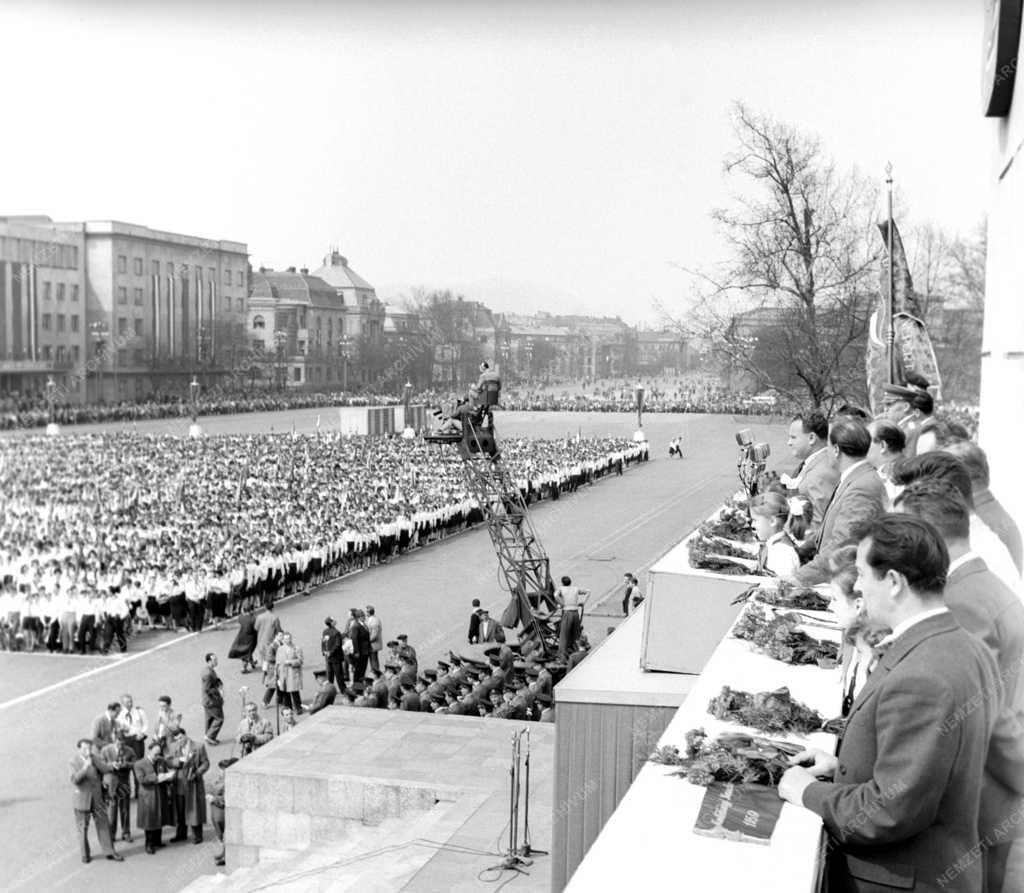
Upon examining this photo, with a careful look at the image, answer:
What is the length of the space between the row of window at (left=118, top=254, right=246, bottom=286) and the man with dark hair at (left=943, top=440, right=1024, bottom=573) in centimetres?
3977

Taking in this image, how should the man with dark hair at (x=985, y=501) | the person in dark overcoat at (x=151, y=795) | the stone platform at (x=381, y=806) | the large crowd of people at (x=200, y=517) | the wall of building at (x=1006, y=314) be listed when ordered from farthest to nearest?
the large crowd of people at (x=200, y=517) < the person in dark overcoat at (x=151, y=795) < the stone platform at (x=381, y=806) < the wall of building at (x=1006, y=314) < the man with dark hair at (x=985, y=501)

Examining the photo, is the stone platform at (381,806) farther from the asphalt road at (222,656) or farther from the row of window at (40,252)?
the row of window at (40,252)

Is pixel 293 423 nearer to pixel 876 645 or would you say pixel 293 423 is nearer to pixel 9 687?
pixel 9 687

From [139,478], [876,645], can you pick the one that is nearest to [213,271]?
[139,478]

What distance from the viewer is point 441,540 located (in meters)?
26.9

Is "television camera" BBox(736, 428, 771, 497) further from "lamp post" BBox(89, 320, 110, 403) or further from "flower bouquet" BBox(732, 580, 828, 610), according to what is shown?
"lamp post" BBox(89, 320, 110, 403)

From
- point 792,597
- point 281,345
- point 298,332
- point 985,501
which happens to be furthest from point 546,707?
point 298,332

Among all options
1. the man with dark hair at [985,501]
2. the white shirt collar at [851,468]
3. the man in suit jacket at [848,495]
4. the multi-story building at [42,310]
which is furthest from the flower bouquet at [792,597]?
the multi-story building at [42,310]

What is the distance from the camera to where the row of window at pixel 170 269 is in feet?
132

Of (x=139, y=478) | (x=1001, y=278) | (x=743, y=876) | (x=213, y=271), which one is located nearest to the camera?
(x=743, y=876)

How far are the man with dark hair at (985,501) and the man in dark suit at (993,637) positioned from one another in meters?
0.90

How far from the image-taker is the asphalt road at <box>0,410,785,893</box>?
9.28 metres

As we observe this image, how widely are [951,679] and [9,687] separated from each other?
46.5 feet

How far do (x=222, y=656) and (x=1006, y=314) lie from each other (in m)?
11.7
